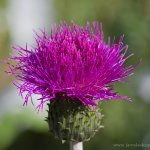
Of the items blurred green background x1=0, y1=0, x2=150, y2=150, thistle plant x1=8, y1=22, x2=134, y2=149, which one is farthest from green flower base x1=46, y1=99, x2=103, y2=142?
blurred green background x1=0, y1=0, x2=150, y2=150

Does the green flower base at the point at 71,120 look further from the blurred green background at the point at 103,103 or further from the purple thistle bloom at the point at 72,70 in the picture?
the blurred green background at the point at 103,103

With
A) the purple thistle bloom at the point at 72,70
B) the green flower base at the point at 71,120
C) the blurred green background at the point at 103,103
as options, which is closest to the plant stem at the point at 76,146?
the green flower base at the point at 71,120

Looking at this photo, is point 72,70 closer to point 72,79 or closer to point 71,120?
point 72,79

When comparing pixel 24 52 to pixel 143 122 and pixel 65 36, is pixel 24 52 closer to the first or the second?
pixel 65 36

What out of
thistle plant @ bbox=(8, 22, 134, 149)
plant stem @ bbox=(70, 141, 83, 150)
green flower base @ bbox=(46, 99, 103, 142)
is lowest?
plant stem @ bbox=(70, 141, 83, 150)

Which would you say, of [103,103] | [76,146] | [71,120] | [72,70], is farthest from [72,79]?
[103,103]

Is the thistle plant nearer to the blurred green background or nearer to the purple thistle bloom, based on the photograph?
the purple thistle bloom

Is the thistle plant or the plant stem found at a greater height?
the thistle plant
